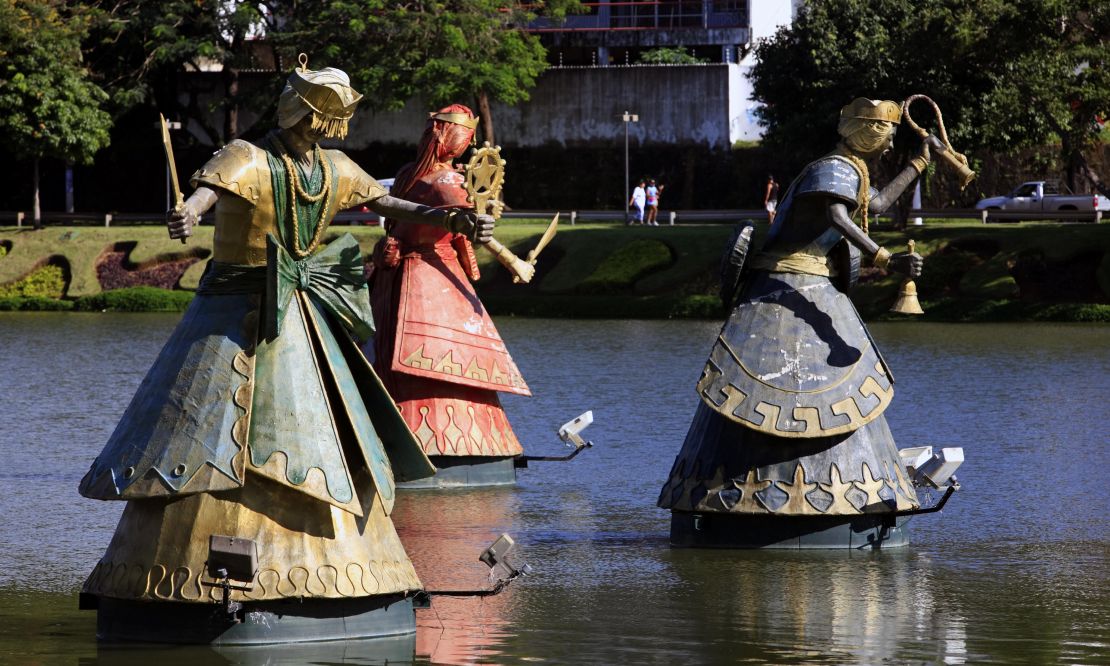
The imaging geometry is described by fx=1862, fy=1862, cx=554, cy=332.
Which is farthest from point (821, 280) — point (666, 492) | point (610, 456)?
point (610, 456)

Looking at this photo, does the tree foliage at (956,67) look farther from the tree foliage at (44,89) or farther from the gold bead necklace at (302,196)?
the gold bead necklace at (302,196)

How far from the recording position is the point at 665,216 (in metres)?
48.2

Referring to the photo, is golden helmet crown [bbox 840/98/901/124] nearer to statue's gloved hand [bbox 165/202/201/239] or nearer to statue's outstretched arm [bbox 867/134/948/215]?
statue's outstretched arm [bbox 867/134/948/215]

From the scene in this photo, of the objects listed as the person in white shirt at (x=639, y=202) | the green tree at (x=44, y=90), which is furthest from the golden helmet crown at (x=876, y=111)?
the green tree at (x=44, y=90)

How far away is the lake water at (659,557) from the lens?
8.07 meters

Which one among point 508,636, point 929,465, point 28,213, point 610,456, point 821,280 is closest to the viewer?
point 508,636

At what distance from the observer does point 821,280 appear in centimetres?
1034

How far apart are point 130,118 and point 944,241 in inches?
1157

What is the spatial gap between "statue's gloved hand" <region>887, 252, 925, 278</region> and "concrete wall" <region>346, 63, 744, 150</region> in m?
44.7

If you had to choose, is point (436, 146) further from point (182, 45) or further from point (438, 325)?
point (182, 45)

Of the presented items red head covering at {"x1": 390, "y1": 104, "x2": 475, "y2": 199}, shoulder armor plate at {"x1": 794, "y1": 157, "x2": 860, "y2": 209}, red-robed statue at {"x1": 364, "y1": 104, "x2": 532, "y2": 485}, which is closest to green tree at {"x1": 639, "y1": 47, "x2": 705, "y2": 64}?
red-robed statue at {"x1": 364, "y1": 104, "x2": 532, "y2": 485}

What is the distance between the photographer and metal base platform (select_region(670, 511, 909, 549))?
1032 centimetres

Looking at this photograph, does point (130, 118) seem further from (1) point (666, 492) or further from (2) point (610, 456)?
(1) point (666, 492)

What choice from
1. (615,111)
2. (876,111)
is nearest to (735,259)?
(876,111)
